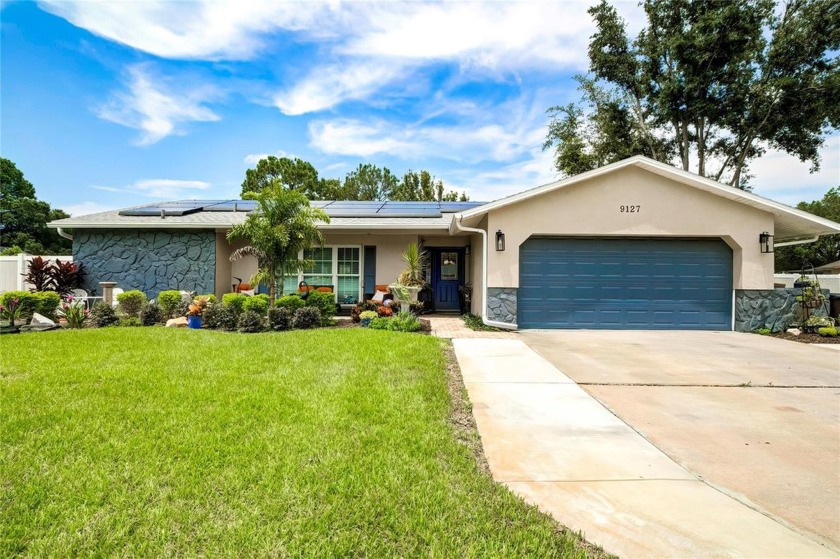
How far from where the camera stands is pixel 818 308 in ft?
32.1

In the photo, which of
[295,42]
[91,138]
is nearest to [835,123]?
[295,42]

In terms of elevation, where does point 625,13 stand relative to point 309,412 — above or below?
above

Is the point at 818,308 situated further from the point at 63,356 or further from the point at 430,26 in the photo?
the point at 63,356

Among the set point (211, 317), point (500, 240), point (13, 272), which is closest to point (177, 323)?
point (211, 317)

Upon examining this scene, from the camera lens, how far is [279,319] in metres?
8.88

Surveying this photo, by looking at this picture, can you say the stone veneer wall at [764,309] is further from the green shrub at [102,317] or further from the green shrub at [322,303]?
the green shrub at [102,317]

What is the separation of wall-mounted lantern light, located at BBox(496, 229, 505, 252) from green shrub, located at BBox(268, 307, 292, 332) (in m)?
5.40

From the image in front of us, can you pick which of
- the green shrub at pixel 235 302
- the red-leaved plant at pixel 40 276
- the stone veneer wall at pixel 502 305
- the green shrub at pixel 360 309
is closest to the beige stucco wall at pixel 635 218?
the stone veneer wall at pixel 502 305

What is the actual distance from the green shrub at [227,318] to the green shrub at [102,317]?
2604 millimetres

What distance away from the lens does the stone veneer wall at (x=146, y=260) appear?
37.6ft

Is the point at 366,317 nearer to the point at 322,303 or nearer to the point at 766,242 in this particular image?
the point at 322,303

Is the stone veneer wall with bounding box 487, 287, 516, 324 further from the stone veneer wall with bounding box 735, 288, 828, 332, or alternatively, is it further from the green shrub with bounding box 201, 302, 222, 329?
the green shrub with bounding box 201, 302, 222, 329

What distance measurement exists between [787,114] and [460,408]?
2159 centimetres

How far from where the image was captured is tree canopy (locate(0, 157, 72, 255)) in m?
28.5
